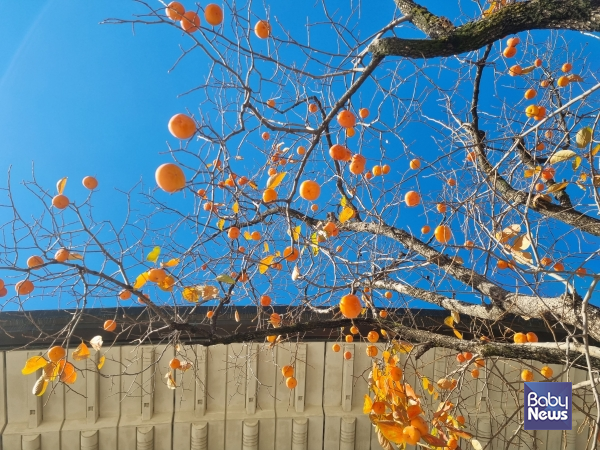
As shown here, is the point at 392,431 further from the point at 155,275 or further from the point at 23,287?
the point at 23,287

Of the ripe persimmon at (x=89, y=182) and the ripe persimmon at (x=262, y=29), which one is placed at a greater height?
the ripe persimmon at (x=262, y=29)

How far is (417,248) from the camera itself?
329 centimetres

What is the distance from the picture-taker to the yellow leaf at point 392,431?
5.99 feet

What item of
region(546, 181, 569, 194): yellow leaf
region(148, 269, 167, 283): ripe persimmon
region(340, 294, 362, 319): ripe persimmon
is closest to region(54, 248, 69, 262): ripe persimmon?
region(148, 269, 167, 283): ripe persimmon

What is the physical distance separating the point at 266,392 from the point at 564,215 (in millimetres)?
4486

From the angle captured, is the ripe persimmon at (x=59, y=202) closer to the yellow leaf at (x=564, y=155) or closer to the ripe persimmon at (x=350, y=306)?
the ripe persimmon at (x=350, y=306)

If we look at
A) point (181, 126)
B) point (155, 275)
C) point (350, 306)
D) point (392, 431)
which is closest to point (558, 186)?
point (350, 306)

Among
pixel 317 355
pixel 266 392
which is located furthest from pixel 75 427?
pixel 317 355

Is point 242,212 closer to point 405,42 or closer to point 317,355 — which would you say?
point 405,42

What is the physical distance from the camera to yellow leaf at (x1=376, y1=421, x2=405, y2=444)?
183cm

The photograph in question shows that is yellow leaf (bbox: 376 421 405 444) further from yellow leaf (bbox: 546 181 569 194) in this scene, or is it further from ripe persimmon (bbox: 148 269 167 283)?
yellow leaf (bbox: 546 181 569 194)

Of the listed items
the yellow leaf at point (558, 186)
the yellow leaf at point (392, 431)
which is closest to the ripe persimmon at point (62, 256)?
the yellow leaf at point (392, 431)

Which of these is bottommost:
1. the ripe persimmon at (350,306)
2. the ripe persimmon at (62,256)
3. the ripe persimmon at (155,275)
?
the ripe persimmon at (350,306)

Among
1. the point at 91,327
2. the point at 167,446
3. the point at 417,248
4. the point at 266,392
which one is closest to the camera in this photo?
the point at 417,248
